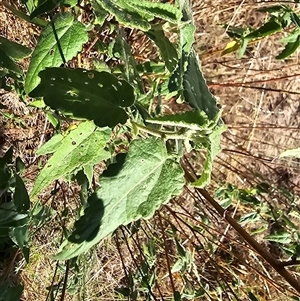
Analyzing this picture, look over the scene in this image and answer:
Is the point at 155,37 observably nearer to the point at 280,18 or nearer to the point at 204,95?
the point at 204,95

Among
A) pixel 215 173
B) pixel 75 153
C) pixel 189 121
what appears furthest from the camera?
pixel 215 173

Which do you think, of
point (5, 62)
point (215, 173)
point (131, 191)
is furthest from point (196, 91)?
point (215, 173)

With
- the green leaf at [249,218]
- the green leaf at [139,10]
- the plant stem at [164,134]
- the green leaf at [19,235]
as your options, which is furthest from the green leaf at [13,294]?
the green leaf at [249,218]

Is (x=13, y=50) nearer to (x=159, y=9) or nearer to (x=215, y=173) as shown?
(x=159, y=9)

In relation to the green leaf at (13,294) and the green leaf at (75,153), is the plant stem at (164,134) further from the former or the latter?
the green leaf at (13,294)

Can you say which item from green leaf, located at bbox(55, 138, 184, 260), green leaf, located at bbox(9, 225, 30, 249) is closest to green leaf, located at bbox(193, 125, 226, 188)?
green leaf, located at bbox(55, 138, 184, 260)
